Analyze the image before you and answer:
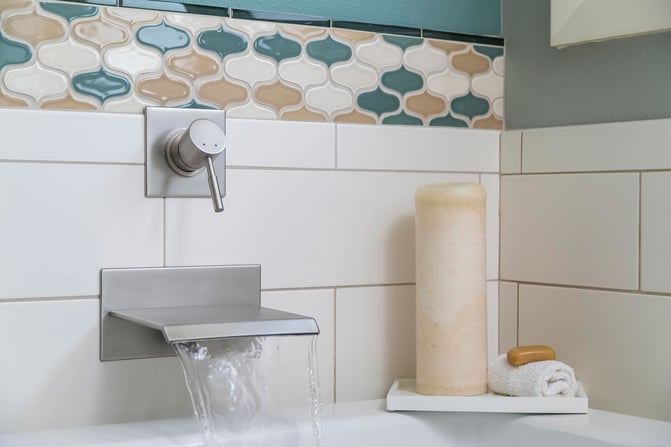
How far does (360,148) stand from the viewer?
58.7 inches

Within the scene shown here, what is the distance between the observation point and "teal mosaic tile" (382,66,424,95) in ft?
5.00

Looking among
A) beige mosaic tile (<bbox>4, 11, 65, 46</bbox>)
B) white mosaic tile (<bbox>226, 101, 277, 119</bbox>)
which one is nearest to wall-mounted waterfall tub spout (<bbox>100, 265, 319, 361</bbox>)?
white mosaic tile (<bbox>226, 101, 277, 119</bbox>)

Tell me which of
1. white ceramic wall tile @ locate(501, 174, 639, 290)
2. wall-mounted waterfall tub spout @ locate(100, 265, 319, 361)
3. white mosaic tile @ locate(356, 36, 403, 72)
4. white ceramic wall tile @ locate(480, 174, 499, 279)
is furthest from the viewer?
white ceramic wall tile @ locate(480, 174, 499, 279)

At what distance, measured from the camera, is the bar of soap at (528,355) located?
4.50 feet

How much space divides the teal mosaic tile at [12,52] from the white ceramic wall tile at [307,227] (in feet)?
0.91

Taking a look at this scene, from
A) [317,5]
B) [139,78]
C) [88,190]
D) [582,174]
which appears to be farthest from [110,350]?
[582,174]

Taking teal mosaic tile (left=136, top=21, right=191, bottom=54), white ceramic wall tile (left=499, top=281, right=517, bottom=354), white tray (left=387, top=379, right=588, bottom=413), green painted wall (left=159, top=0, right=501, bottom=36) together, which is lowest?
white tray (left=387, top=379, right=588, bottom=413)

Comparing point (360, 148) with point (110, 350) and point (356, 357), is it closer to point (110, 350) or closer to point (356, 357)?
point (356, 357)

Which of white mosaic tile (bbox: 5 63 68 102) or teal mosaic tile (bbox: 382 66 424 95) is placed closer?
white mosaic tile (bbox: 5 63 68 102)

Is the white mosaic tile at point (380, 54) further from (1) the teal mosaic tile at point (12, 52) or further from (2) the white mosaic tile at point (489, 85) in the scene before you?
(1) the teal mosaic tile at point (12, 52)

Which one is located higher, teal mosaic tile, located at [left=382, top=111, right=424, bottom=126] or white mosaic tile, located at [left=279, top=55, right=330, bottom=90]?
white mosaic tile, located at [left=279, top=55, right=330, bottom=90]

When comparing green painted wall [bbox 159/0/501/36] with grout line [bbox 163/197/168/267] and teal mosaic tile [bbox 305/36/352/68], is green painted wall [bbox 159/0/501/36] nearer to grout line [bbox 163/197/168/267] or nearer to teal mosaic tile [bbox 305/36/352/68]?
teal mosaic tile [bbox 305/36/352/68]

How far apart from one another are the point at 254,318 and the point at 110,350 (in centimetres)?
24

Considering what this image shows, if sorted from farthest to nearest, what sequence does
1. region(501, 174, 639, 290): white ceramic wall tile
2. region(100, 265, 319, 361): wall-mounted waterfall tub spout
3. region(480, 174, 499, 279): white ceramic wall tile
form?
1. region(480, 174, 499, 279): white ceramic wall tile
2. region(501, 174, 639, 290): white ceramic wall tile
3. region(100, 265, 319, 361): wall-mounted waterfall tub spout
